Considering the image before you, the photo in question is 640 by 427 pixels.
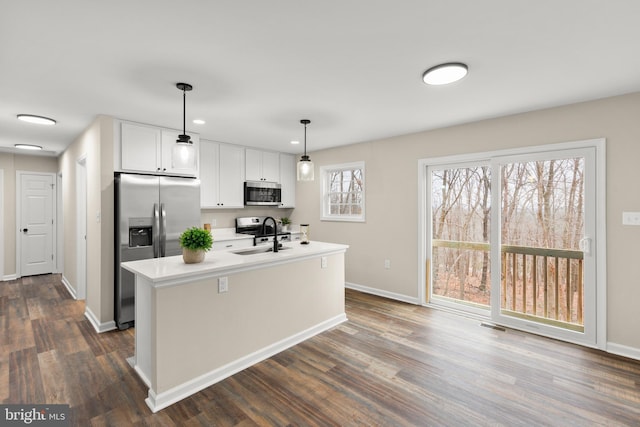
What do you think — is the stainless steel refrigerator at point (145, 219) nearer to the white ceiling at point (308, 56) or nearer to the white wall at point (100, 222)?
the white wall at point (100, 222)

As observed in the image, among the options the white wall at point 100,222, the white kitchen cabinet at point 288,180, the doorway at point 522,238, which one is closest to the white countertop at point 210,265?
the white wall at point 100,222

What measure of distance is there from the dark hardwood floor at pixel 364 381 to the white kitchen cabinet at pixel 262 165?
3055mm

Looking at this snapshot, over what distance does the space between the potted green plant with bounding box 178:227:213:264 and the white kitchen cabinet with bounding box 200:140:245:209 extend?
2368 mm

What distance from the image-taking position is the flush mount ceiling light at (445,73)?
2225mm

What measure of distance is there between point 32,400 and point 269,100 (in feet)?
9.89

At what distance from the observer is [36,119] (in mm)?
3484

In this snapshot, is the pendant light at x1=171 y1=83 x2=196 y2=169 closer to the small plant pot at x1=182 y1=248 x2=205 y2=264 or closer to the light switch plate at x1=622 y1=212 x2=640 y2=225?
the small plant pot at x1=182 y1=248 x2=205 y2=264

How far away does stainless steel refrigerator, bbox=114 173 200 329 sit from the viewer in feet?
11.4

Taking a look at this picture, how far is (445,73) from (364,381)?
2476mm

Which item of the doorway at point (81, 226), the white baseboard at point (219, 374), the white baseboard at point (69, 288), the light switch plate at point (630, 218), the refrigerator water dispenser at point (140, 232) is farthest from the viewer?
the white baseboard at point (69, 288)

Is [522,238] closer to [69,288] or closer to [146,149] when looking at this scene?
[146,149]

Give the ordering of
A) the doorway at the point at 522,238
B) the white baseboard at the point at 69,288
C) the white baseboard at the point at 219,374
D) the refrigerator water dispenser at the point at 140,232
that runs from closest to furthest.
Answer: the white baseboard at the point at 219,374
the doorway at the point at 522,238
the refrigerator water dispenser at the point at 140,232
the white baseboard at the point at 69,288

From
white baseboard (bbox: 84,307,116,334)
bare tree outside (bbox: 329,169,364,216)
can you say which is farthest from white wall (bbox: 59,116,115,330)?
bare tree outside (bbox: 329,169,364,216)

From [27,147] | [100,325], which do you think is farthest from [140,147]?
[27,147]
